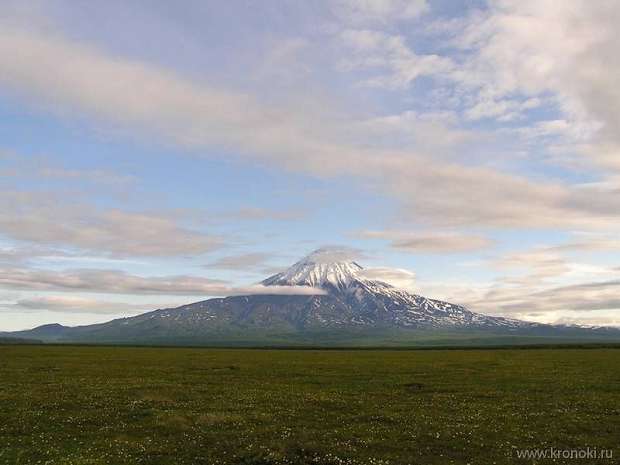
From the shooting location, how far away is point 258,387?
144 ft

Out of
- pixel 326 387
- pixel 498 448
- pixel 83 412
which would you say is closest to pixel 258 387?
pixel 326 387

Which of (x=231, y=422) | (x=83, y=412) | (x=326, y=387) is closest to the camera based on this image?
(x=231, y=422)

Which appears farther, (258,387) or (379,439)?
(258,387)

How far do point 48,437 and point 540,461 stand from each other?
77.5 feet

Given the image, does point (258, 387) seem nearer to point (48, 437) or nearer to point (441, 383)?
point (441, 383)

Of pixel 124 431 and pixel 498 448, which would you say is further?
pixel 124 431

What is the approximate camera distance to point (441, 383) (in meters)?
46.3

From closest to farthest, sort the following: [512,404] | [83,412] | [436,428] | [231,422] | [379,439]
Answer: [379,439]
[436,428]
[231,422]
[83,412]
[512,404]

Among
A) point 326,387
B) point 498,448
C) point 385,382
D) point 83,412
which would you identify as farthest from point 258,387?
point 498,448

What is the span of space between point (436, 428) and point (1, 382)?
A: 144ft

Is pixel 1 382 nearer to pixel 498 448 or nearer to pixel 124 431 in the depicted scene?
pixel 124 431

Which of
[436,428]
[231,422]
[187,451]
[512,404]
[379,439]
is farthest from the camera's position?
[512,404]

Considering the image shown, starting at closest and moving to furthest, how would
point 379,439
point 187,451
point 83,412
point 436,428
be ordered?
point 187,451
point 379,439
point 436,428
point 83,412

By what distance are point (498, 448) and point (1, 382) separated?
4738cm
